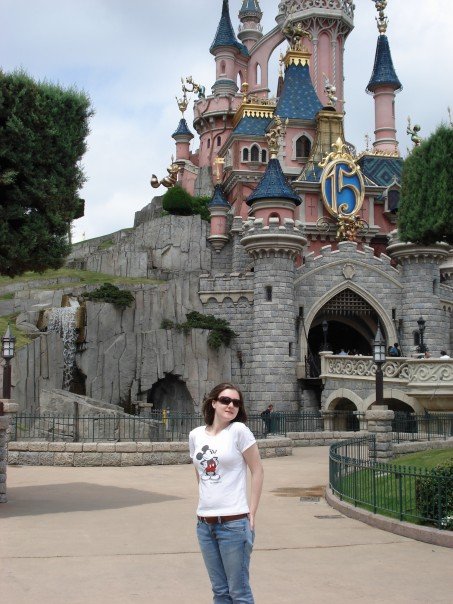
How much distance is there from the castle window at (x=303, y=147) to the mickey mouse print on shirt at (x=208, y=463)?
42.3 meters

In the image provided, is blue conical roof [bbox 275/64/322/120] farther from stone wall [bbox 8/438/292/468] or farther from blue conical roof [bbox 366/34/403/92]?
stone wall [bbox 8/438/292/468]

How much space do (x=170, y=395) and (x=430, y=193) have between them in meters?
21.3

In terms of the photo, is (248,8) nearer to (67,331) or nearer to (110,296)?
(110,296)

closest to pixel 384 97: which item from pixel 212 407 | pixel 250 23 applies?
pixel 250 23

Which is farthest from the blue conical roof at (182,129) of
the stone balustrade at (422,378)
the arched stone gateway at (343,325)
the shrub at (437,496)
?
the shrub at (437,496)

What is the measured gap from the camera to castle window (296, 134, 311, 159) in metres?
47.0

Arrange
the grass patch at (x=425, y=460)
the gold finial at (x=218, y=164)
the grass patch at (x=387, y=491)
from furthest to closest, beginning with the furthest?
the gold finial at (x=218, y=164) < the grass patch at (x=425, y=460) < the grass patch at (x=387, y=491)

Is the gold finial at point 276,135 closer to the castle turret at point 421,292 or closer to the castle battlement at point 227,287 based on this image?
the castle battlement at point 227,287

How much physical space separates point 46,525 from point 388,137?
4432 cm

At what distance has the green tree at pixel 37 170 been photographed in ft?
46.6

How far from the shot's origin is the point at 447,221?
18953mm

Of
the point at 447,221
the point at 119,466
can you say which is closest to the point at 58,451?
the point at 119,466

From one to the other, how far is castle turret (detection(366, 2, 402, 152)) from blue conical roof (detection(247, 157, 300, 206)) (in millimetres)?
13892

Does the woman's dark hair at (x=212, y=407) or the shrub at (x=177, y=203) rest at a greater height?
the shrub at (x=177, y=203)
